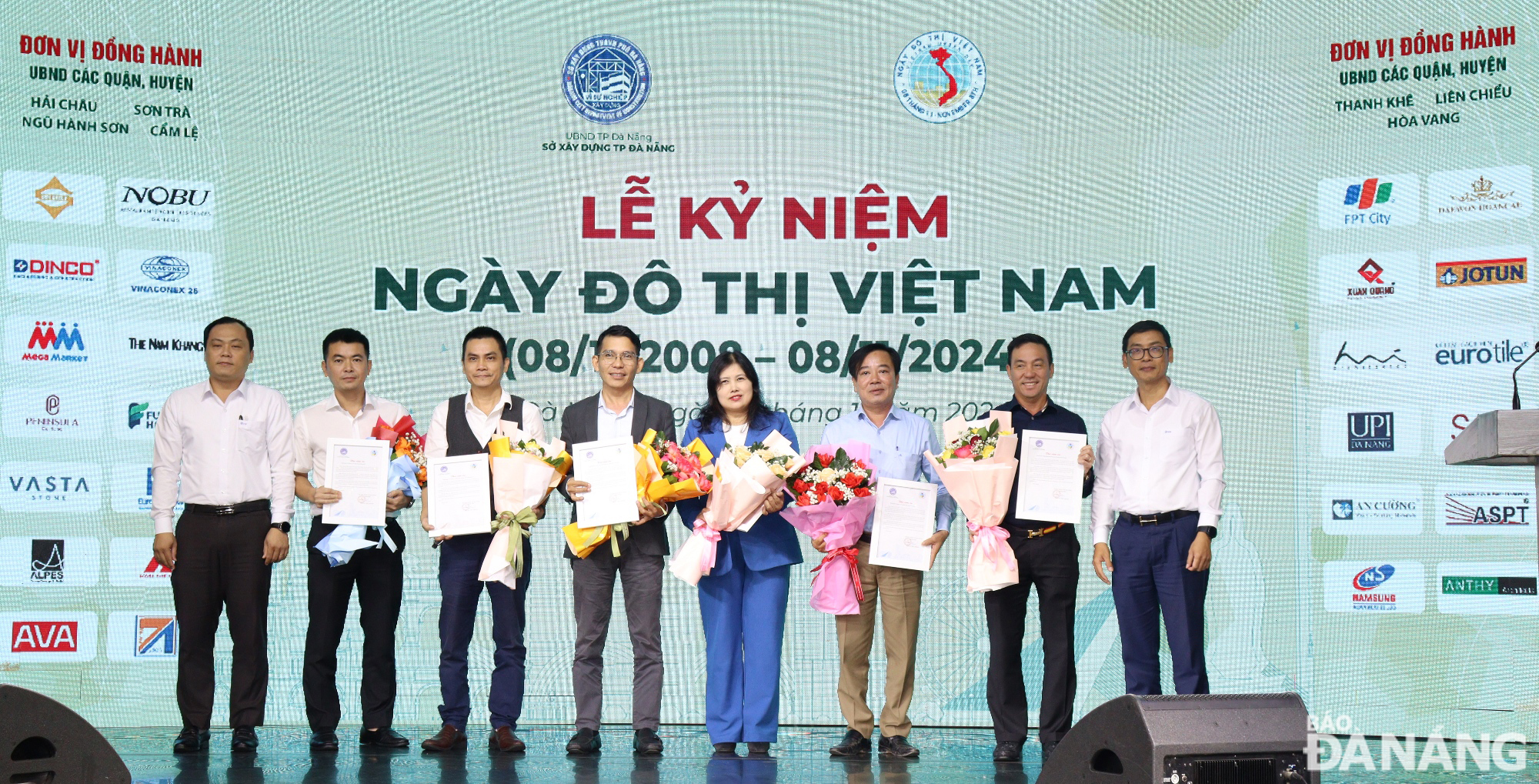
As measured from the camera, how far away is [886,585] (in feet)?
15.0

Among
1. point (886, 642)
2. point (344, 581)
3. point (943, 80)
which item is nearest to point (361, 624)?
point (344, 581)

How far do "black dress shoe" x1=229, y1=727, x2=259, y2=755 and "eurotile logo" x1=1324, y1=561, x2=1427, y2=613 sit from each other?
4.23m

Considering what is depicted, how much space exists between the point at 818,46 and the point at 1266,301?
7.35 feet

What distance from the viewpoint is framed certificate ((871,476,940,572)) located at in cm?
446

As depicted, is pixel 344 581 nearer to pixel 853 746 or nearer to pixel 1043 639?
pixel 853 746

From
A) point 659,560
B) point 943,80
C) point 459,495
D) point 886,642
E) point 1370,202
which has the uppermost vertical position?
point 943,80

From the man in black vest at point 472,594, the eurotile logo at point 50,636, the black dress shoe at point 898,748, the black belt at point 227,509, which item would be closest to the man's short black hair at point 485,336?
the man in black vest at point 472,594

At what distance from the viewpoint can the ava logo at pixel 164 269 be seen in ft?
18.5

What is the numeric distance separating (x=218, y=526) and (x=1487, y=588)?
4902 mm

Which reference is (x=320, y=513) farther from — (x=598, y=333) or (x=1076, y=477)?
(x=1076, y=477)

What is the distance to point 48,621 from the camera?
5508 mm

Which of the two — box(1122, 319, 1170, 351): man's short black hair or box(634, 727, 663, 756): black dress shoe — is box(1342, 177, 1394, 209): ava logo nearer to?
box(1122, 319, 1170, 351): man's short black hair

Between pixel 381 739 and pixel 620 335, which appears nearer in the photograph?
pixel 620 335

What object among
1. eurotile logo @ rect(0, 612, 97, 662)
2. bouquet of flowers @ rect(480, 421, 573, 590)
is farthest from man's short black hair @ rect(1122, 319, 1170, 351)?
eurotile logo @ rect(0, 612, 97, 662)
